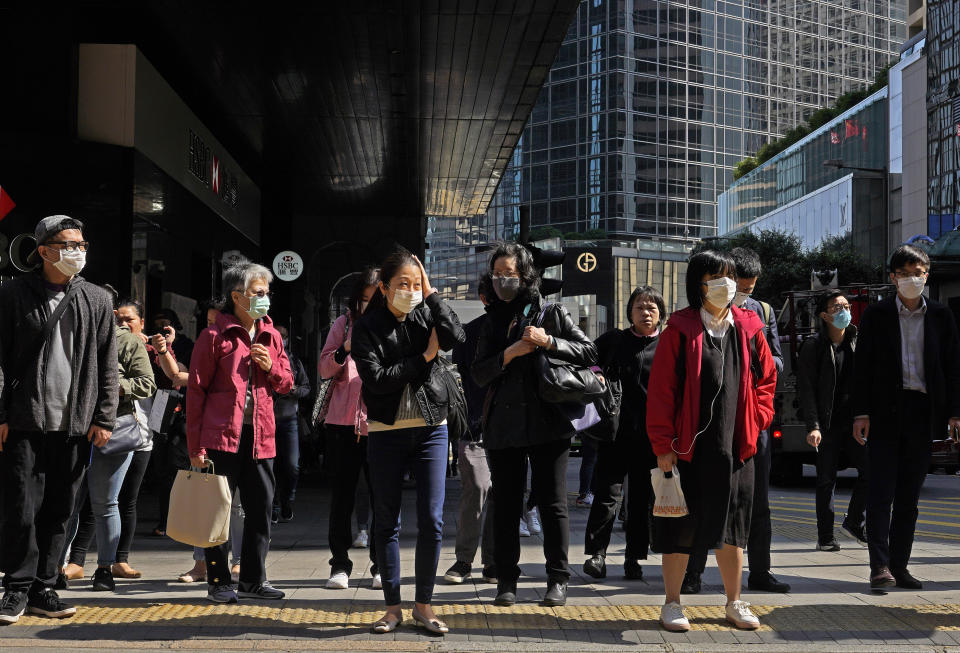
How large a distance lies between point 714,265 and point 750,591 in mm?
2105

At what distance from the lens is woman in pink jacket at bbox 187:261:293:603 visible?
6.24 meters

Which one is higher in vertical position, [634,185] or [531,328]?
[634,185]

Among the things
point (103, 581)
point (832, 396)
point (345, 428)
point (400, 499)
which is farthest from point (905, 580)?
point (103, 581)

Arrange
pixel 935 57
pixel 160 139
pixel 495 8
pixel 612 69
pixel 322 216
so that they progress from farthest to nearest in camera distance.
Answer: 1. pixel 612 69
2. pixel 935 57
3. pixel 322 216
4. pixel 160 139
5. pixel 495 8

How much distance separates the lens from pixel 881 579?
6742 mm

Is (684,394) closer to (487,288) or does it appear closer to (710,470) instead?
(710,470)

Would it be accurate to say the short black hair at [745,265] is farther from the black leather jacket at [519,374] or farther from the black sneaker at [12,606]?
the black sneaker at [12,606]

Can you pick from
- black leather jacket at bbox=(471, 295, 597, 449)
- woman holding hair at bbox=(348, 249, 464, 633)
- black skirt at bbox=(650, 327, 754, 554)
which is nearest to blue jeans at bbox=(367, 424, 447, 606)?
woman holding hair at bbox=(348, 249, 464, 633)

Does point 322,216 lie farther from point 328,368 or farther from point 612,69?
point 612,69

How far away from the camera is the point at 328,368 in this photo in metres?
7.50

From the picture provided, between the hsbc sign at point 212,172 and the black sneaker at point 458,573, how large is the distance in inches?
390

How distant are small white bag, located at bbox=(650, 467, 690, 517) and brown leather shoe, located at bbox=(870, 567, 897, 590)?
69.6 inches

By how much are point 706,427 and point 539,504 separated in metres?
1.14

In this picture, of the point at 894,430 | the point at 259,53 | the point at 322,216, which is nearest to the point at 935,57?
the point at 322,216
